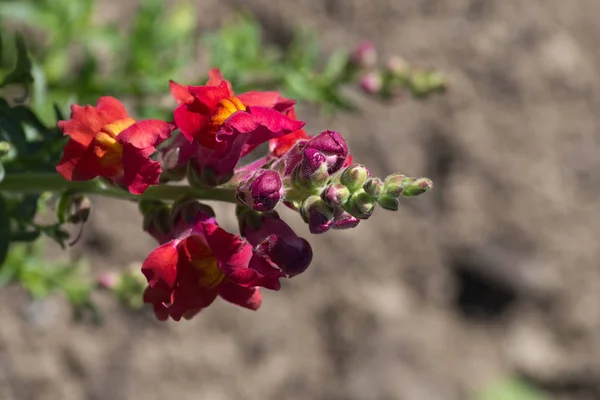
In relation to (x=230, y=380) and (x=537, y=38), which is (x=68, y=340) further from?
(x=537, y=38)

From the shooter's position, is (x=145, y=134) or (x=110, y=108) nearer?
(x=145, y=134)

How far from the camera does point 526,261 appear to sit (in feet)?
18.5

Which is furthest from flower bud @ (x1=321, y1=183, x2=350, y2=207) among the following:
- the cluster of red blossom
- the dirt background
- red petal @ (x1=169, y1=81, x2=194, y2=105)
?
the dirt background

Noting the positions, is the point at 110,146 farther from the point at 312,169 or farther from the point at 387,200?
the point at 387,200

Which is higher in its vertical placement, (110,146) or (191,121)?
(191,121)

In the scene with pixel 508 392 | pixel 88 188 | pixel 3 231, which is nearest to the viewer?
pixel 88 188

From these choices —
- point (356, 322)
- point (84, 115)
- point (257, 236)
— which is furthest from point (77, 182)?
point (356, 322)

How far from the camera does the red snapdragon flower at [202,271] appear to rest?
5.48 feet

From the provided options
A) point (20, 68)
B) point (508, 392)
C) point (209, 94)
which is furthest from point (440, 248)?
point (209, 94)

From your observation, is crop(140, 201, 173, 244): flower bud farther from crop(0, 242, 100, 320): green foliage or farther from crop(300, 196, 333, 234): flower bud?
crop(0, 242, 100, 320): green foliage

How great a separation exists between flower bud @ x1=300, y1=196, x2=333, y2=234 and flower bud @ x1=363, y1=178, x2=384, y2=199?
0.30 feet

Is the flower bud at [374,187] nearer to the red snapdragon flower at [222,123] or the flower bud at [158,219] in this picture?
the red snapdragon flower at [222,123]

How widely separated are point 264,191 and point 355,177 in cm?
19

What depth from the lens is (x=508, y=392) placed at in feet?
18.1
